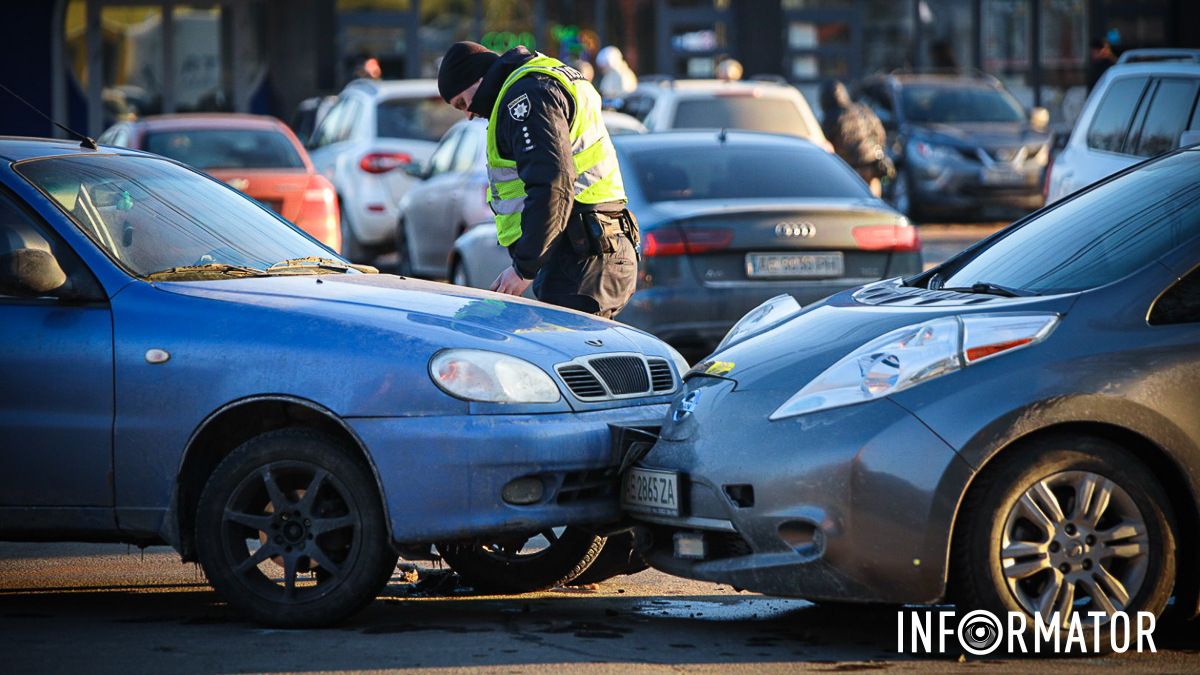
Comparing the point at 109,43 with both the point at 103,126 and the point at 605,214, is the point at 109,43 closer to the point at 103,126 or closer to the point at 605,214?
the point at 103,126

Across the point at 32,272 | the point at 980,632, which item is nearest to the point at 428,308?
the point at 32,272

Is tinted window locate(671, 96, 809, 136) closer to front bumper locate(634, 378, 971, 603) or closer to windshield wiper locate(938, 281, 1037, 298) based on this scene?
windshield wiper locate(938, 281, 1037, 298)

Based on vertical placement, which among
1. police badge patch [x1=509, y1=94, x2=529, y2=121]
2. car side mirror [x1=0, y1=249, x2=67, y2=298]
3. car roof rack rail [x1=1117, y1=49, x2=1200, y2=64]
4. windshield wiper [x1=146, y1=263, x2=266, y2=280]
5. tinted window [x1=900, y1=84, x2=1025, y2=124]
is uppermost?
police badge patch [x1=509, y1=94, x2=529, y2=121]

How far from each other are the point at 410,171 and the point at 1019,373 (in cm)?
1050

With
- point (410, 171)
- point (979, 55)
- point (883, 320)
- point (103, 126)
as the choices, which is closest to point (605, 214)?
point (883, 320)

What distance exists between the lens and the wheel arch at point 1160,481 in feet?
17.0

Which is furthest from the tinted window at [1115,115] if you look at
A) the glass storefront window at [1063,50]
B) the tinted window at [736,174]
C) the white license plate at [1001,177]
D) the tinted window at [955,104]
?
the glass storefront window at [1063,50]

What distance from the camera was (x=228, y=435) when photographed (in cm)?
599

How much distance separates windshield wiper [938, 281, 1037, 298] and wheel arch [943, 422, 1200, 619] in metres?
0.54

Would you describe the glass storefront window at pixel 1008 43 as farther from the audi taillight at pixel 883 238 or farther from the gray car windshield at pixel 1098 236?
the gray car windshield at pixel 1098 236

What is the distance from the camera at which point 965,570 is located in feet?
17.0

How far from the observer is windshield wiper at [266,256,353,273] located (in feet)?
21.5

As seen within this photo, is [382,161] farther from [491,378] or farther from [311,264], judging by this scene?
[491,378]

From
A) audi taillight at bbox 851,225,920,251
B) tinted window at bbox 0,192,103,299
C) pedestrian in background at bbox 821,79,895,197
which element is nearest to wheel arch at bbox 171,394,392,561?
tinted window at bbox 0,192,103,299
